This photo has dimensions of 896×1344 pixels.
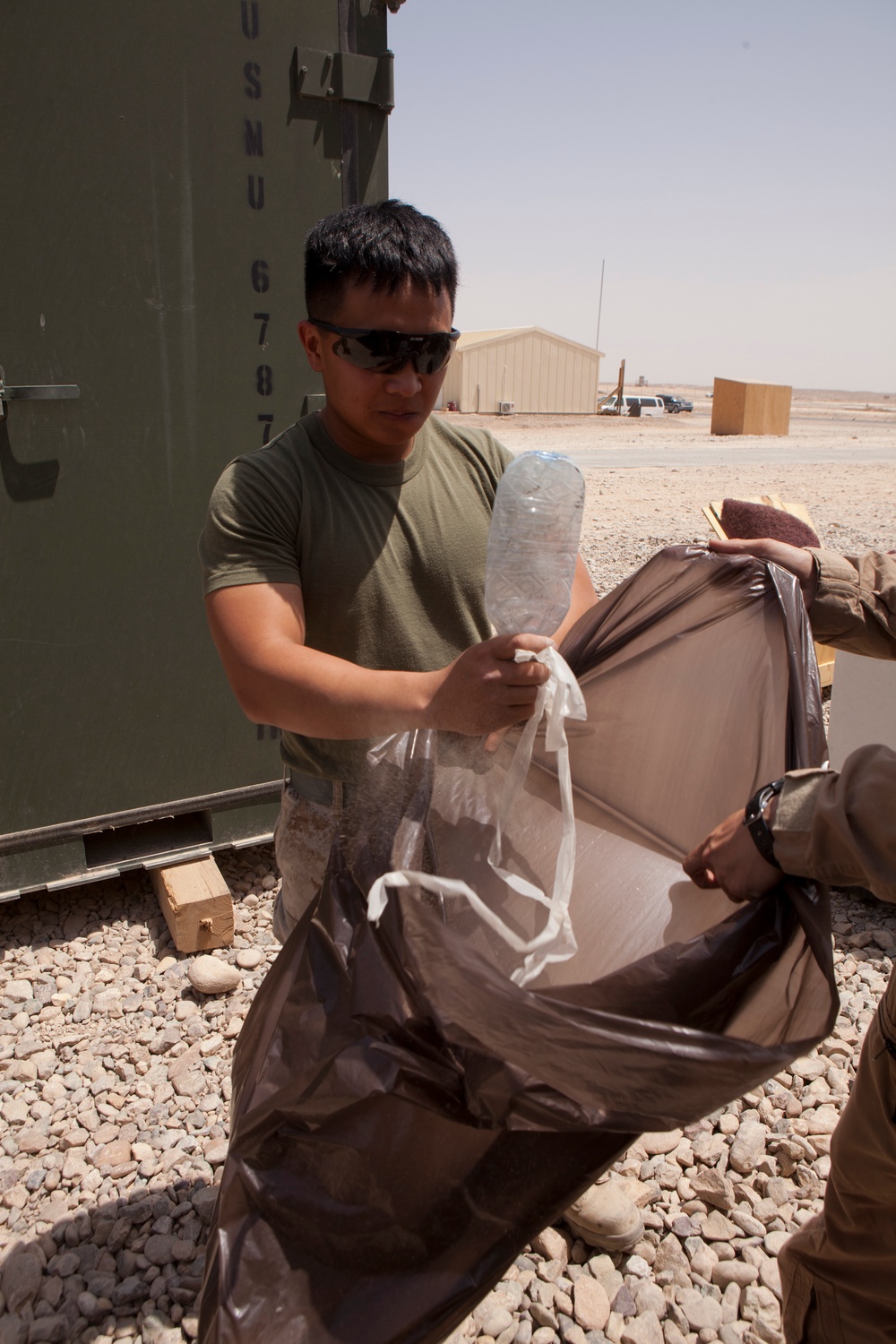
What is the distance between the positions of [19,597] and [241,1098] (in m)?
2.08

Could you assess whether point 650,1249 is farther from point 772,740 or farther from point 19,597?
point 19,597

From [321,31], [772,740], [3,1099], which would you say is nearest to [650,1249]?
[772,740]

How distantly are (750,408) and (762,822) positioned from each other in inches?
1115

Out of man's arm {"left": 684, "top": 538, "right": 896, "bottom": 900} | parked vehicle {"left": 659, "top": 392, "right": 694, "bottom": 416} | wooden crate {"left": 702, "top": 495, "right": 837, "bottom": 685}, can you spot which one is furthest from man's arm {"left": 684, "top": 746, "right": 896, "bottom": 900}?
parked vehicle {"left": 659, "top": 392, "right": 694, "bottom": 416}

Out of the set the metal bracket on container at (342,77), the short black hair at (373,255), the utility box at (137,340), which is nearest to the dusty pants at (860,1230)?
the short black hair at (373,255)

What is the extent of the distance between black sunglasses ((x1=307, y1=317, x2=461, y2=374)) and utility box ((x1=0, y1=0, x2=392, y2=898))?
1.64 m

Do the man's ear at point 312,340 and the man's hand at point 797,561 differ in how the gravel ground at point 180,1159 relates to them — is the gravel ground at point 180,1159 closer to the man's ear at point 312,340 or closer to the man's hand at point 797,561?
the man's hand at point 797,561

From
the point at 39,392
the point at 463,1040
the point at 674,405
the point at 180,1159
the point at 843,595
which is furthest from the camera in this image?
the point at 674,405

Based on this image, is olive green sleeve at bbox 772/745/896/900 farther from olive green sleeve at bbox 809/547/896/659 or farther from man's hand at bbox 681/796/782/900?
olive green sleeve at bbox 809/547/896/659

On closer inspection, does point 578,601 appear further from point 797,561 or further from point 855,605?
point 855,605

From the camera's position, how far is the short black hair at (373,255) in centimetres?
162

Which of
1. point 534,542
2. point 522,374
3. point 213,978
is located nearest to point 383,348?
point 534,542

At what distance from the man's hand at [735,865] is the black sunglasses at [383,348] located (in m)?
0.92

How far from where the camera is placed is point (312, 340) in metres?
1.73
